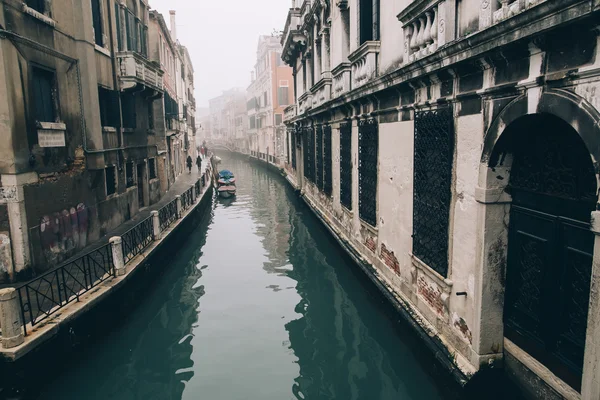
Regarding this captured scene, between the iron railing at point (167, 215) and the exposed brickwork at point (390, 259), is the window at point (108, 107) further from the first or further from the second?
the exposed brickwork at point (390, 259)

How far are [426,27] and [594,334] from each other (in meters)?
4.04

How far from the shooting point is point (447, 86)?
4.96m

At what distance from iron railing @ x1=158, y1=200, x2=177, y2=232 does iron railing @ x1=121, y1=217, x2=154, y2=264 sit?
832 millimetres

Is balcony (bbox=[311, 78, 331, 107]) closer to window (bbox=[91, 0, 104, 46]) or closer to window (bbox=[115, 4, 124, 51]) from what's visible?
window (bbox=[115, 4, 124, 51])

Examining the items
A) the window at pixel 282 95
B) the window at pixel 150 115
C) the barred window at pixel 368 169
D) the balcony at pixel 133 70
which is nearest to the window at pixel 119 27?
the balcony at pixel 133 70

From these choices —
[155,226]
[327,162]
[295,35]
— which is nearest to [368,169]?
[327,162]

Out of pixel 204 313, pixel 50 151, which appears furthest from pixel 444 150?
pixel 50 151

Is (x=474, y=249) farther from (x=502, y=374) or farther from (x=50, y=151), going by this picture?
(x=50, y=151)

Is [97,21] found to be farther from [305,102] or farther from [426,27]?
[426,27]

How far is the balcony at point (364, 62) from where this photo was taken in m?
7.77

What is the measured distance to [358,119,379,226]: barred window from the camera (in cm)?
805

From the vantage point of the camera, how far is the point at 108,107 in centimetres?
1148

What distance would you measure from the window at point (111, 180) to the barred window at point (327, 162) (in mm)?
6207

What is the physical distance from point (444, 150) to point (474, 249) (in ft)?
4.28
